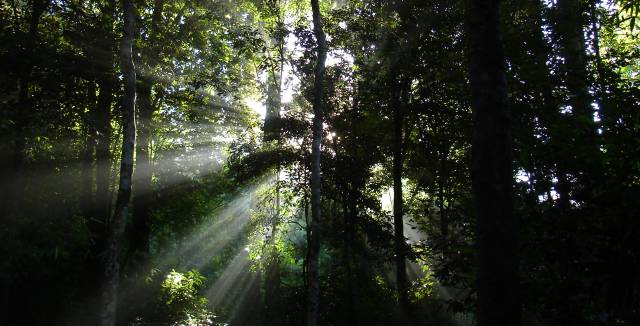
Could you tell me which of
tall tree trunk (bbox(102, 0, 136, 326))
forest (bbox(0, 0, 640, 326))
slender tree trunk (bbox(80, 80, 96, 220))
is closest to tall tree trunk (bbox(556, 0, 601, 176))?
forest (bbox(0, 0, 640, 326))

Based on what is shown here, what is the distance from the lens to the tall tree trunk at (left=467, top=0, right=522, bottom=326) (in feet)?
11.4

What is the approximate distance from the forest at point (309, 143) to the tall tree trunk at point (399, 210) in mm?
69

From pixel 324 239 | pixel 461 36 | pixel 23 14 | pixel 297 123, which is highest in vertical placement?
pixel 23 14

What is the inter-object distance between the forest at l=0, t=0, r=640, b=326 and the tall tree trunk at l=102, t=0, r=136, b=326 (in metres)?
0.05

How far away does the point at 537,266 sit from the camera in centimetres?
613

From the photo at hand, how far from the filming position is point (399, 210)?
44.6ft

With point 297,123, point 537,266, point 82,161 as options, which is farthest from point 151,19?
point 537,266

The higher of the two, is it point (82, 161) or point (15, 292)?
point (82, 161)

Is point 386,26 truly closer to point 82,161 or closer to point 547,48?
point 547,48

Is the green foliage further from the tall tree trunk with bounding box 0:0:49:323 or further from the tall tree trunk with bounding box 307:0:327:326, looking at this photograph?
the tall tree trunk with bounding box 307:0:327:326

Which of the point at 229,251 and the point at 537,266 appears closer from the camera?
the point at 537,266

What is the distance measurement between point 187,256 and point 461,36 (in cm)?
1867

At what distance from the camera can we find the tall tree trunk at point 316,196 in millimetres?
9680

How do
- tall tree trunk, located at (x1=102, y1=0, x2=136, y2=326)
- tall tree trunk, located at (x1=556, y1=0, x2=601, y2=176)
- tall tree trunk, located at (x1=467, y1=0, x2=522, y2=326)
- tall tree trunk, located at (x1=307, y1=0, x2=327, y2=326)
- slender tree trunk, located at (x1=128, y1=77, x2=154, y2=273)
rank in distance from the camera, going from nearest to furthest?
tall tree trunk, located at (x1=467, y1=0, x2=522, y2=326) → tall tree trunk, located at (x1=556, y1=0, x2=601, y2=176) → tall tree trunk, located at (x1=102, y1=0, x2=136, y2=326) → tall tree trunk, located at (x1=307, y1=0, x2=327, y2=326) → slender tree trunk, located at (x1=128, y1=77, x2=154, y2=273)
